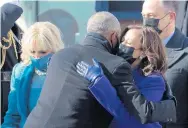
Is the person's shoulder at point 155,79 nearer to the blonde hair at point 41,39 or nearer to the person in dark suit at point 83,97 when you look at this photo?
the person in dark suit at point 83,97

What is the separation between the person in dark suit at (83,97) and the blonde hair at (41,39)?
0.53 metres

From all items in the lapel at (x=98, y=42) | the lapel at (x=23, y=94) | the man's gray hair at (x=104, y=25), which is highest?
the man's gray hair at (x=104, y=25)

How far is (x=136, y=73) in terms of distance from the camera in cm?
211

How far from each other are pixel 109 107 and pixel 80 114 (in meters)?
0.14

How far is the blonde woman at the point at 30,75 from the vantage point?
2.54 metres

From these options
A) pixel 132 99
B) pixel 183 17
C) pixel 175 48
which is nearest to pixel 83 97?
pixel 132 99

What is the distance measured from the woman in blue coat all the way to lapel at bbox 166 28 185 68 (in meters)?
0.53

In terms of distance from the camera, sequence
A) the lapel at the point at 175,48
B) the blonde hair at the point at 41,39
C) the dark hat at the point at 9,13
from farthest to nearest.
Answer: the lapel at the point at 175,48, the blonde hair at the point at 41,39, the dark hat at the point at 9,13

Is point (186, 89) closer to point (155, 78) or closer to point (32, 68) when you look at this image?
point (155, 78)

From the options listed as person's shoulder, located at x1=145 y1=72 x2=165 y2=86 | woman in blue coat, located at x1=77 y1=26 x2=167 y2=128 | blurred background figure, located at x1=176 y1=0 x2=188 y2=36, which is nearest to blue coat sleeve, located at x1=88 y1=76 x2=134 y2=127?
woman in blue coat, located at x1=77 y1=26 x2=167 y2=128

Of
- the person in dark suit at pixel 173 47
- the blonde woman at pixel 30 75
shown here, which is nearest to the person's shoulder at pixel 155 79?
the person in dark suit at pixel 173 47

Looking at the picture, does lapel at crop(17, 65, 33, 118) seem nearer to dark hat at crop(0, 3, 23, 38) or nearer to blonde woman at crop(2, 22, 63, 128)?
blonde woman at crop(2, 22, 63, 128)

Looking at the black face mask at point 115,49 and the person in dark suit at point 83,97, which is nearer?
the person in dark suit at point 83,97

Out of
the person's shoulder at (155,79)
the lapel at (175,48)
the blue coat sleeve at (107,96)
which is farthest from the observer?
the lapel at (175,48)
